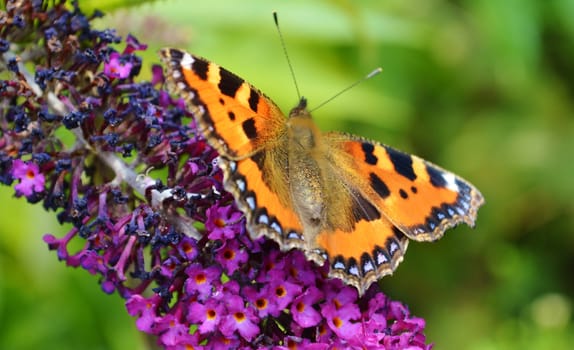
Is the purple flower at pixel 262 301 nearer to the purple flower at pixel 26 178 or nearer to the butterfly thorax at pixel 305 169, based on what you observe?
the butterfly thorax at pixel 305 169

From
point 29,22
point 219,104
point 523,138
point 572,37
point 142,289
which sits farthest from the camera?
point 523,138

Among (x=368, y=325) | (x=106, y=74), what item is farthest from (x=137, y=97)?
(x=368, y=325)

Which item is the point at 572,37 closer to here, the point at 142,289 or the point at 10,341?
the point at 142,289

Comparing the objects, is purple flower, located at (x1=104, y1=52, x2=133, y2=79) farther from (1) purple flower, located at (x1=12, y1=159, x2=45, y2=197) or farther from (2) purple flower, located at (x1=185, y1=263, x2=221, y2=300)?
(2) purple flower, located at (x1=185, y1=263, x2=221, y2=300)

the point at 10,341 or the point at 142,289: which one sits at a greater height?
the point at 10,341

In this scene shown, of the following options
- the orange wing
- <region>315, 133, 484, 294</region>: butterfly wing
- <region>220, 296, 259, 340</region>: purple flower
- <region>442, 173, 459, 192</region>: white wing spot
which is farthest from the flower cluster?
<region>442, 173, 459, 192</region>: white wing spot

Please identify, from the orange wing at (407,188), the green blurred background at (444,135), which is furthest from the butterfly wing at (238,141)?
the green blurred background at (444,135)
